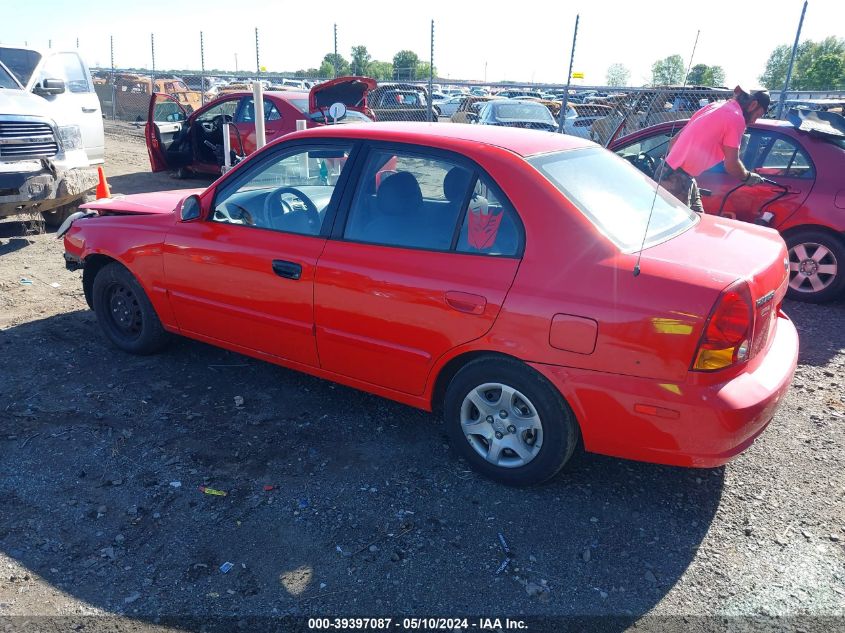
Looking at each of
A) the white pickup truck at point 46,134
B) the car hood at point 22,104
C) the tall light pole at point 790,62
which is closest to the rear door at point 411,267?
the white pickup truck at point 46,134

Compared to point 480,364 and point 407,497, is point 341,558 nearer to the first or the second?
point 407,497

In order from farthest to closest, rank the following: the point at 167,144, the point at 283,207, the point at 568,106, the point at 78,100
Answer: the point at 568,106, the point at 167,144, the point at 78,100, the point at 283,207

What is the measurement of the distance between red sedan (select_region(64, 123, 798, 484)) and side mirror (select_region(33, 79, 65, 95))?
5.66 metres

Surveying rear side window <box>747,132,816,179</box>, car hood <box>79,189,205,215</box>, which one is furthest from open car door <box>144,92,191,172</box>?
rear side window <box>747,132,816,179</box>

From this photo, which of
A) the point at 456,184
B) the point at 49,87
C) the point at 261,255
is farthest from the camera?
the point at 49,87

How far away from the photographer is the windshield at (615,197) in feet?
10.3

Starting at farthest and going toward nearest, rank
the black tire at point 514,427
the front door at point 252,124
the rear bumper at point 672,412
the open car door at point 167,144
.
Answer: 1. the open car door at point 167,144
2. the front door at point 252,124
3. the black tire at point 514,427
4. the rear bumper at point 672,412

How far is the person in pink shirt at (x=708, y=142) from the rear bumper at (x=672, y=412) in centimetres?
Answer: 290

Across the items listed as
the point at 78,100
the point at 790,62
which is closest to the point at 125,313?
the point at 78,100

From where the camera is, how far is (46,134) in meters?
7.75

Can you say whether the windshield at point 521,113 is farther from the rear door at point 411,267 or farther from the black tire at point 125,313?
the rear door at point 411,267

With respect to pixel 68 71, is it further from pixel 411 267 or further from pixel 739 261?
pixel 739 261

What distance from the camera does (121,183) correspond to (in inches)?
483

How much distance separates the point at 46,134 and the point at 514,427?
7.22 metres
